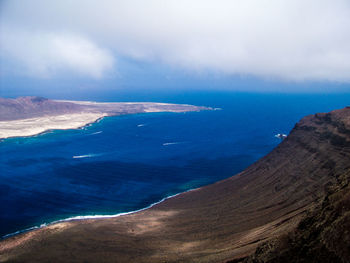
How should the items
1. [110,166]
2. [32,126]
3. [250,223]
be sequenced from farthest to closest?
[32,126] < [110,166] < [250,223]

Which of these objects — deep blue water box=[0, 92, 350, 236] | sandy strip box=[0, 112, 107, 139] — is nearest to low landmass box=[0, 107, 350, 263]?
deep blue water box=[0, 92, 350, 236]

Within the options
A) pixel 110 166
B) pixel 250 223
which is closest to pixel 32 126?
pixel 110 166

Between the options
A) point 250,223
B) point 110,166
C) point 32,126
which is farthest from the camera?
point 32,126

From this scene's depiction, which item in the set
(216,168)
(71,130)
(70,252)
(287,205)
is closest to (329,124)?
(287,205)

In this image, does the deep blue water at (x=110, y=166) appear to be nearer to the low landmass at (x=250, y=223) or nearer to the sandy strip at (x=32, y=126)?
the sandy strip at (x=32, y=126)

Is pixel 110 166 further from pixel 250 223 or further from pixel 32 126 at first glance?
pixel 32 126

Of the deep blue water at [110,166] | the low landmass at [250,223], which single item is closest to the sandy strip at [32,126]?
the deep blue water at [110,166]
